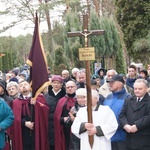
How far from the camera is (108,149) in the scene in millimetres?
5848

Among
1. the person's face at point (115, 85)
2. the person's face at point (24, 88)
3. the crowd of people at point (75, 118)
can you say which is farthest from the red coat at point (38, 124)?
the person's face at point (115, 85)

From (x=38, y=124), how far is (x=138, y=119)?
2.05m

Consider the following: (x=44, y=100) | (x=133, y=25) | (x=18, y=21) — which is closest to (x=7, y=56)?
(x=18, y=21)

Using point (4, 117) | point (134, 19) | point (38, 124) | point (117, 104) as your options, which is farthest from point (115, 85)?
point (134, 19)

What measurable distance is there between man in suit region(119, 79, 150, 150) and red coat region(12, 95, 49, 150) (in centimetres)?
173

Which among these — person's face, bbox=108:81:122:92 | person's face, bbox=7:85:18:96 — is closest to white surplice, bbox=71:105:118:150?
person's face, bbox=108:81:122:92

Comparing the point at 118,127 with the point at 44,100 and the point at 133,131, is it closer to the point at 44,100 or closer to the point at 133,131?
the point at 133,131

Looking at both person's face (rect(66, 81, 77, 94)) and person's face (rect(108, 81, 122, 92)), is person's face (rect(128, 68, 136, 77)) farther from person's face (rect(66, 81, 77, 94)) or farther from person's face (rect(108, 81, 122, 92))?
person's face (rect(108, 81, 122, 92))

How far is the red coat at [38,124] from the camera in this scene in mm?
7145

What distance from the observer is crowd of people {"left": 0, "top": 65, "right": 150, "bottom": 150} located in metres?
5.76

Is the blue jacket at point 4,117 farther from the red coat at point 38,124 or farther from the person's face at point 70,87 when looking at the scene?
the person's face at point 70,87

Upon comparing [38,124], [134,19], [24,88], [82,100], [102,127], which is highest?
[134,19]

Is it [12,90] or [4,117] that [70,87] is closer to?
[12,90]

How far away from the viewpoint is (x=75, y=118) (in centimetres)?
596
